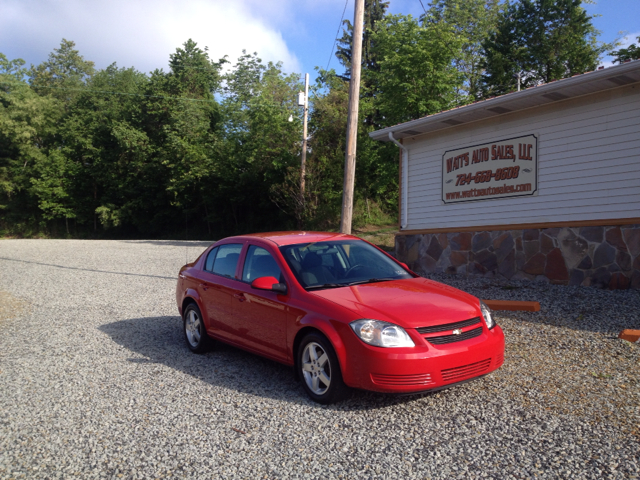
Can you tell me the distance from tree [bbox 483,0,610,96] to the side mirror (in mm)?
31779

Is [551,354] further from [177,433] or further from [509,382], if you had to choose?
[177,433]

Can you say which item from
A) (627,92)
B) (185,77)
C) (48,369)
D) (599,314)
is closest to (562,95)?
(627,92)

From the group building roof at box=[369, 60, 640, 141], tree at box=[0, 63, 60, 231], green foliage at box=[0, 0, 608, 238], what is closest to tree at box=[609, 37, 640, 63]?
green foliage at box=[0, 0, 608, 238]

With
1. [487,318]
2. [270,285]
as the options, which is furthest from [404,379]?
[270,285]

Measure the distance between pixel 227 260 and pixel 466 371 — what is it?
3189 mm

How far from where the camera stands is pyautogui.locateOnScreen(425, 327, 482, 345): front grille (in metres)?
4.34

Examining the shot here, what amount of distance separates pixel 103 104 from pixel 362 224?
30477mm

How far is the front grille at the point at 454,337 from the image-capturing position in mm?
4344

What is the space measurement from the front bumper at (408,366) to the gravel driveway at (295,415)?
0.96 feet

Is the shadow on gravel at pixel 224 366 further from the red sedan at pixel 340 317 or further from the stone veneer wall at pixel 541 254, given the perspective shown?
the stone veneer wall at pixel 541 254

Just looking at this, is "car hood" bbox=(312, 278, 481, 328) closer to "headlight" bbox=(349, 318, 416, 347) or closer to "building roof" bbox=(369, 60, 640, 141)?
"headlight" bbox=(349, 318, 416, 347)

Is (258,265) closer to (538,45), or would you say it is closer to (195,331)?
(195,331)

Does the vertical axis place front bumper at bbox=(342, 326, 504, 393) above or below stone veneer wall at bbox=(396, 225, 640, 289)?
below

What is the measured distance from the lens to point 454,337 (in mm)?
4438
